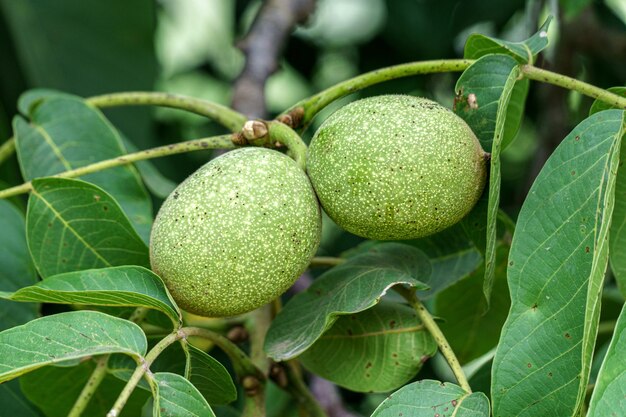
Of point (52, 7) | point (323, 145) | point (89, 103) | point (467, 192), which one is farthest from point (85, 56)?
point (467, 192)

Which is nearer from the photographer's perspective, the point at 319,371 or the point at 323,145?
the point at 323,145

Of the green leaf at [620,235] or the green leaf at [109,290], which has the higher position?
the green leaf at [620,235]

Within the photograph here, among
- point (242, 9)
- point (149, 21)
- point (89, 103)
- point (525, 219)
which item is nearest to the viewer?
point (525, 219)

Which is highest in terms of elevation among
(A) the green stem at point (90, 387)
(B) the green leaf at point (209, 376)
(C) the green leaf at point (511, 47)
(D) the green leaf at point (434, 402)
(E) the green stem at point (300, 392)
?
(C) the green leaf at point (511, 47)

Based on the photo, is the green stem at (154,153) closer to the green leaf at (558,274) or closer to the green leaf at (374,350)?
the green leaf at (374,350)

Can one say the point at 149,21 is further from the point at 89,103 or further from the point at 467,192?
the point at 467,192

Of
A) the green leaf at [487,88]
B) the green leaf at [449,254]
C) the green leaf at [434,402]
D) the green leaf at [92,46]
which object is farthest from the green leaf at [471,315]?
the green leaf at [92,46]

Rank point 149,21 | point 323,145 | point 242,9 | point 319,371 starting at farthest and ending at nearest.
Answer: point 242,9 < point 149,21 < point 319,371 < point 323,145
